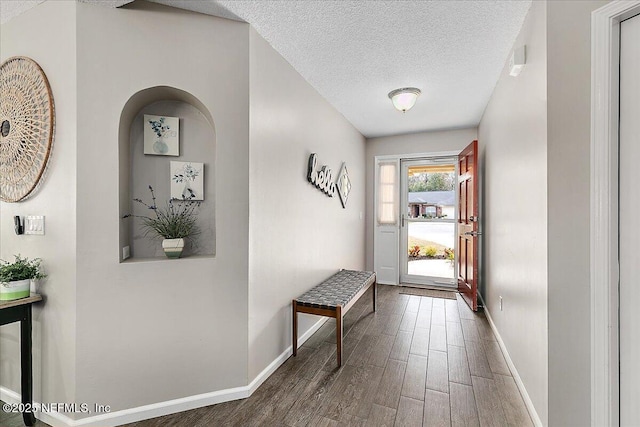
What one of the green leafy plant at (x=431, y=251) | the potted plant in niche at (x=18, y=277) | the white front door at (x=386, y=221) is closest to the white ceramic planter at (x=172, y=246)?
the potted plant in niche at (x=18, y=277)

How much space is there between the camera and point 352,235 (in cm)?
427

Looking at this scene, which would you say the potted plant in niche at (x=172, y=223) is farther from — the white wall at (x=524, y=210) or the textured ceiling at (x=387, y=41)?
the white wall at (x=524, y=210)

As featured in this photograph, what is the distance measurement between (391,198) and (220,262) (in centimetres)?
354

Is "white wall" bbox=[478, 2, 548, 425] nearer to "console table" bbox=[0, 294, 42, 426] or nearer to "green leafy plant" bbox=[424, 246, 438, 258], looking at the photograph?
"green leafy plant" bbox=[424, 246, 438, 258]

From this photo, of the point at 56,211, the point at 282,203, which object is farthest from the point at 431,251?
the point at 56,211

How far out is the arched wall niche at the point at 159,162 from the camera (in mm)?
1777

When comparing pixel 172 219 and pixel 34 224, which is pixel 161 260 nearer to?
pixel 172 219

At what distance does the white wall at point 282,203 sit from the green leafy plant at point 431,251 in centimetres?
197

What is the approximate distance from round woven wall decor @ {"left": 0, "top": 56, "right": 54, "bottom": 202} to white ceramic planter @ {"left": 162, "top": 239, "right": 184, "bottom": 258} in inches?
31.9

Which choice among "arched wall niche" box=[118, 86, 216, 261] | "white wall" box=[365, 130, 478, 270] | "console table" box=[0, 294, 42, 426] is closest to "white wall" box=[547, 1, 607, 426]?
"arched wall niche" box=[118, 86, 216, 261]
